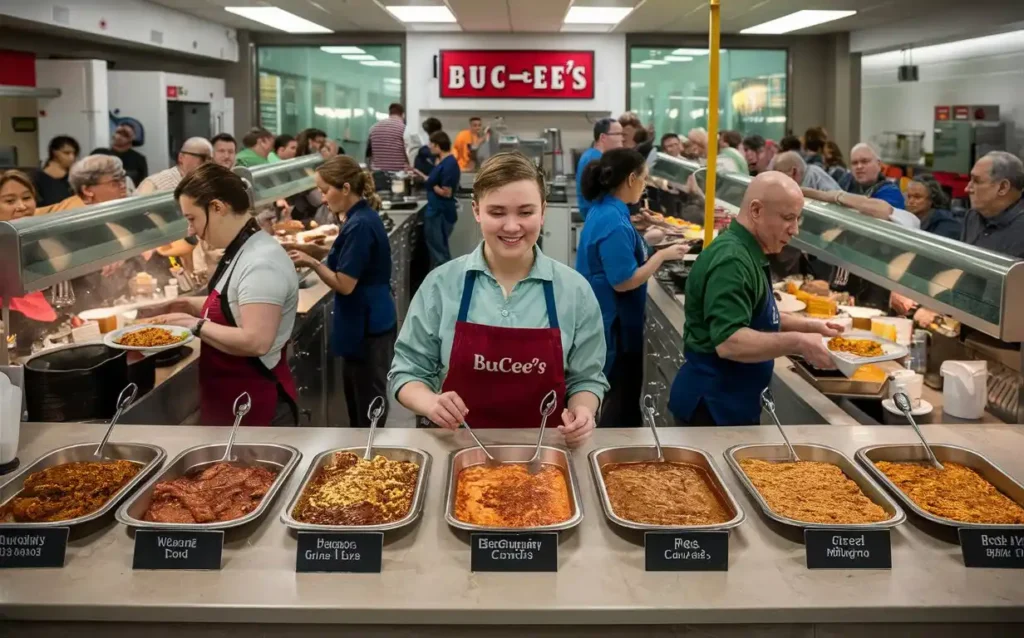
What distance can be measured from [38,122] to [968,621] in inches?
355

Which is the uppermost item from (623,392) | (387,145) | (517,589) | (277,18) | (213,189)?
(277,18)

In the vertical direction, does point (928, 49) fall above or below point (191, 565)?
above

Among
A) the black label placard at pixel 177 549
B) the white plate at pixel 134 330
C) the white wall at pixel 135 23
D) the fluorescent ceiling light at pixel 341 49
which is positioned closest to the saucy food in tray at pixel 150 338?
the white plate at pixel 134 330

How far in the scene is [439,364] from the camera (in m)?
2.24

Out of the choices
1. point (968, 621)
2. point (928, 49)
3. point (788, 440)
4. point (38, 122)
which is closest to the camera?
point (968, 621)

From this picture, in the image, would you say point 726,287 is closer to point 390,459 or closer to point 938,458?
Result: point 938,458

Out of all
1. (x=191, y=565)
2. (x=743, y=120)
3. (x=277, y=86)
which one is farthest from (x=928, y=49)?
(x=191, y=565)

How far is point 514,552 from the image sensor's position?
1.50 metres

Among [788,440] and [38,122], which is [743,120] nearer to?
[38,122]

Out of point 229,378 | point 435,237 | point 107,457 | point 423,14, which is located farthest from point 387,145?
point 107,457

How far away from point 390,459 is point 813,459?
2.94ft

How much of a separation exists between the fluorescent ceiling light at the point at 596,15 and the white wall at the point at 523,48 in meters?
1.22

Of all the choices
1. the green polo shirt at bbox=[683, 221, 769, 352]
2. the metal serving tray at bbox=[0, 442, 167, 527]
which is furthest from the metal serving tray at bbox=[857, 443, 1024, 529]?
the metal serving tray at bbox=[0, 442, 167, 527]

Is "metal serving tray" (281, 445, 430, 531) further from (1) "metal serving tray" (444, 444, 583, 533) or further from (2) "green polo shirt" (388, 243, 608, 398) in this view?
(2) "green polo shirt" (388, 243, 608, 398)
